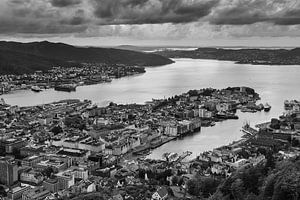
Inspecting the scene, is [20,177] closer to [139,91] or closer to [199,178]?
[199,178]

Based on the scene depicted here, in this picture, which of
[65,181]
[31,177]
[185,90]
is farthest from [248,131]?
[185,90]

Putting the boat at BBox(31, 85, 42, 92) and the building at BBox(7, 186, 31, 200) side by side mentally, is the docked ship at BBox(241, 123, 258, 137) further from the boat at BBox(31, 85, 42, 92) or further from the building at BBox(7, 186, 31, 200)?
the boat at BBox(31, 85, 42, 92)

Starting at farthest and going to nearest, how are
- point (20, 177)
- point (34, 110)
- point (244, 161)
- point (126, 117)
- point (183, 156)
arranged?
point (34, 110) < point (126, 117) < point (183, 156) < point (244, 161) < point (20, 177)

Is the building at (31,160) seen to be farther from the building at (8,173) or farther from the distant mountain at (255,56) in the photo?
the distant mountain at (255,56)

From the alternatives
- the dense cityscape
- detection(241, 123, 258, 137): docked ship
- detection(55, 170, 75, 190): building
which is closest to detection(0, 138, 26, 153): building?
the dense cityscape

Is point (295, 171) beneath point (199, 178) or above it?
above

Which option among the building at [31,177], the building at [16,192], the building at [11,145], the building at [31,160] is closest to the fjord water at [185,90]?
the building at [31,160]

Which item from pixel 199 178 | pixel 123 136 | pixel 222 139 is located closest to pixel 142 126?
pixel 123 136

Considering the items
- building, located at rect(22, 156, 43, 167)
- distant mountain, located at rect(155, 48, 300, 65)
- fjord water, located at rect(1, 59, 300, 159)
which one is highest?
distant mountain, located at rect(155, 48, 300, 65)

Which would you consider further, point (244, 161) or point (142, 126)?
point (142, 126)

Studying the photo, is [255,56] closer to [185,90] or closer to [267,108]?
[185,90]

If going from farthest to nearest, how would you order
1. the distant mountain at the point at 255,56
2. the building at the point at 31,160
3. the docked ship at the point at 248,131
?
the distant mountain at the point at 255,56 → the docked ship at the point at 248,131 → the building at the point at 31,160
